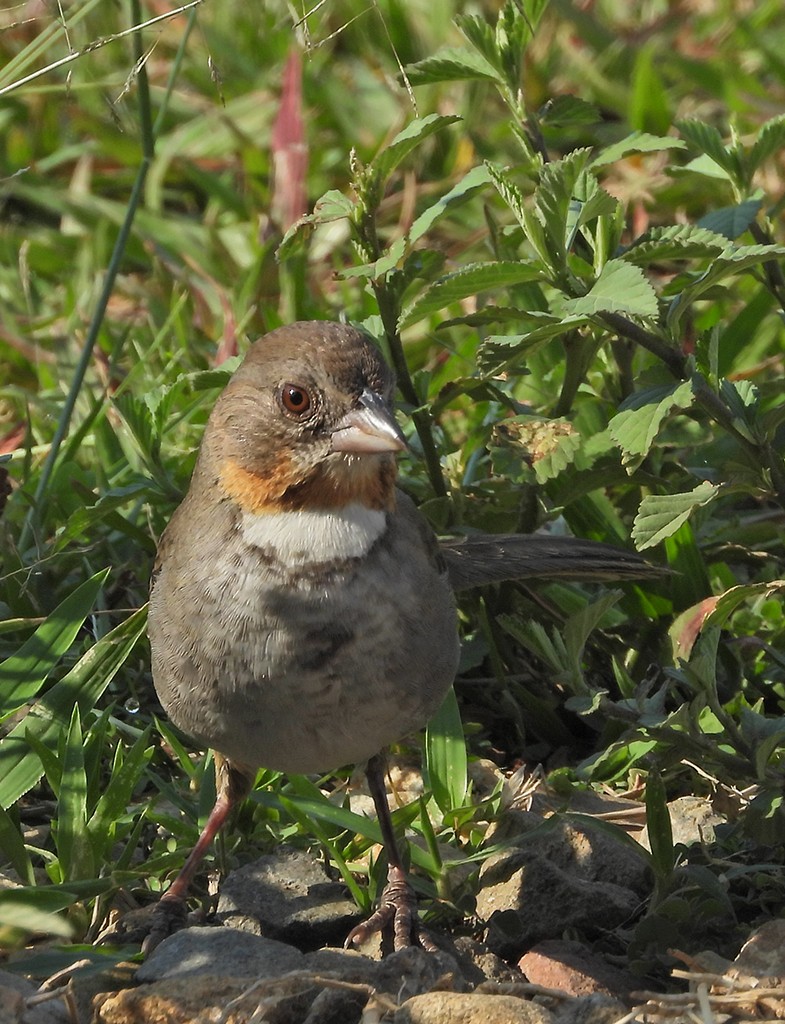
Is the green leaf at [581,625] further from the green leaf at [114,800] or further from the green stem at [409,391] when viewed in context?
the green leaf at [114,800]

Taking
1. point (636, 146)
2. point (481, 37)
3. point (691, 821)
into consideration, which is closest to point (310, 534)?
point (691, 821)

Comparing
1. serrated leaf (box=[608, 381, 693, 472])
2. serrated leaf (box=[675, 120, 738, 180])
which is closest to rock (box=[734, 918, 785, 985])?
serrated leaf (box=[608, 381, 693, 472])

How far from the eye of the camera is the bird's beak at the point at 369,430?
10.9ft

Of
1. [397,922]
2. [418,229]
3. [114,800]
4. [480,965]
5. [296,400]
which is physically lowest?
[480,965]

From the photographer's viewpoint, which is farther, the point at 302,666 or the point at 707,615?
the point at 707,615

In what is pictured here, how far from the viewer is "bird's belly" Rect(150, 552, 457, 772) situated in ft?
10.9

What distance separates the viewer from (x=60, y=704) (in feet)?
12.6

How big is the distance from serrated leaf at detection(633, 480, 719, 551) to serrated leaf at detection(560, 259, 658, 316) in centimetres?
47

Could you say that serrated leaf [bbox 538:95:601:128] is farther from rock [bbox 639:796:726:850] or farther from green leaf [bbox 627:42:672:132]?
green leaf [bbox 627:42:672:132]

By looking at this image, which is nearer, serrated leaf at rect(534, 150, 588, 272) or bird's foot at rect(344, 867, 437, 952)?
bird's foot at rect(344, 867, 437, 952)

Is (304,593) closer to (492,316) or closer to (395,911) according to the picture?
(395,911)

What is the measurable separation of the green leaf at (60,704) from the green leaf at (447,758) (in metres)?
0.82

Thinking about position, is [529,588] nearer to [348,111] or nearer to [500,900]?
[500,900]

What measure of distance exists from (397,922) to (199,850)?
1.76 feet
